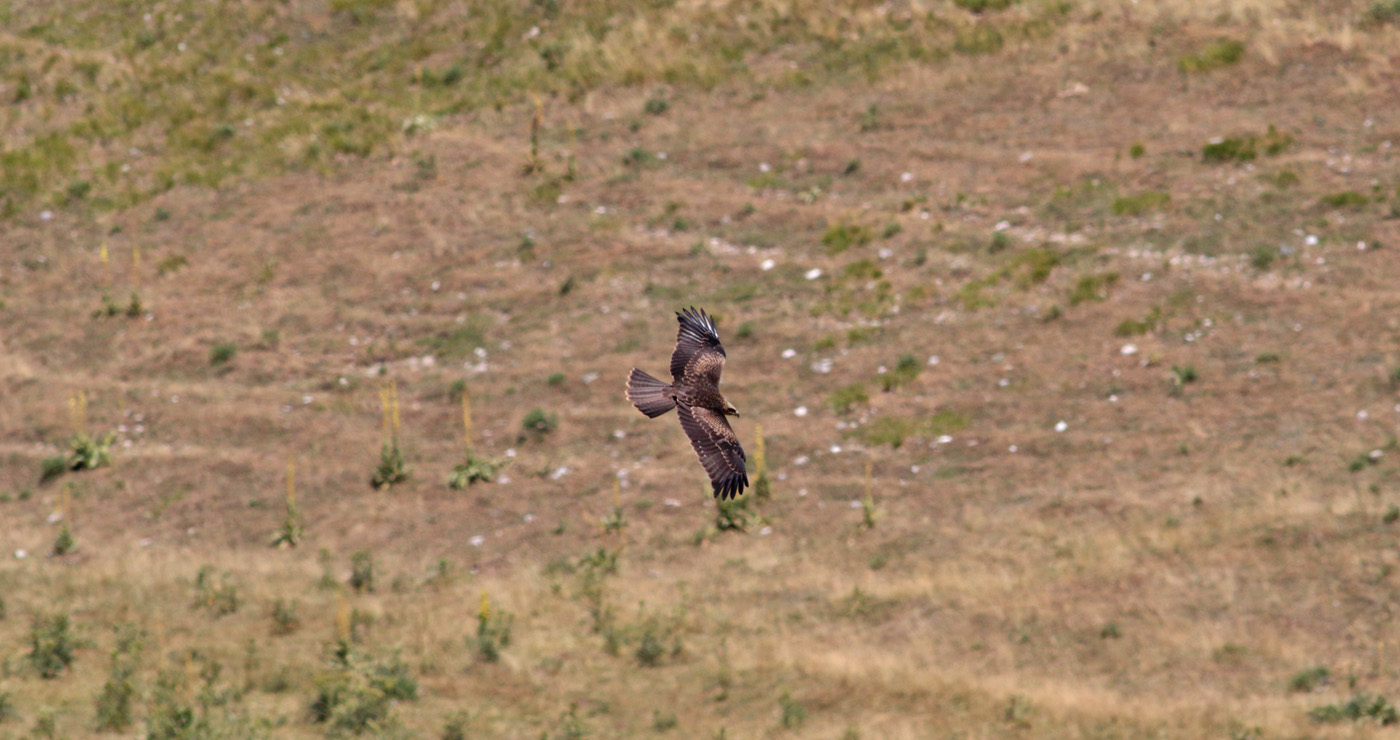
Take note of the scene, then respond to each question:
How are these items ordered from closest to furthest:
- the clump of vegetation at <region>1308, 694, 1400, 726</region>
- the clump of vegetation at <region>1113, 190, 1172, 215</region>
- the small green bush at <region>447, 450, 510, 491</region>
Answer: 1. the clump of vegetation at <region>1308, 694, 1400, 726</region>
2. the small green bush at <region>447, 450, 510, 491</region>
3. the clump of vegetation at <region>1113, 190, 1172, 215</region>

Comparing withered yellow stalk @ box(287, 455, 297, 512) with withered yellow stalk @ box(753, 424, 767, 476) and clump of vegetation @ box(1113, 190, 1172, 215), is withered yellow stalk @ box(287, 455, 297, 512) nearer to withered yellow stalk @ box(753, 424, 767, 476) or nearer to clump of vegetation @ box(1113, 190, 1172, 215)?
withered yellow stalk @ box(753, 424, 767, 476)

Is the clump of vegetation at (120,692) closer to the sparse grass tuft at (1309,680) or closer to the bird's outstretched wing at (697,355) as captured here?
the bird's outstretched wing at (697,355)

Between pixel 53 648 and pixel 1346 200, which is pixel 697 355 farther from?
pixel 1346 200

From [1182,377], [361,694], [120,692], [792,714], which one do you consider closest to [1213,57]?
[1182,377]

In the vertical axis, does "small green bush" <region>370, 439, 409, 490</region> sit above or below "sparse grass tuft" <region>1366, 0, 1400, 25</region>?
below

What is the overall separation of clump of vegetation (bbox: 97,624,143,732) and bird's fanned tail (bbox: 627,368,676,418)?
10.1 m

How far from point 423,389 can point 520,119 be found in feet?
29.7

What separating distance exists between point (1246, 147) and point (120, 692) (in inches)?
853

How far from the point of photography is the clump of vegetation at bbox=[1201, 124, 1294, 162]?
3212cm

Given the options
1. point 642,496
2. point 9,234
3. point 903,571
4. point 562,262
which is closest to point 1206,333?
point 903,571

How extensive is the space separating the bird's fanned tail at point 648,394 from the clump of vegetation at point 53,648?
1194 cm

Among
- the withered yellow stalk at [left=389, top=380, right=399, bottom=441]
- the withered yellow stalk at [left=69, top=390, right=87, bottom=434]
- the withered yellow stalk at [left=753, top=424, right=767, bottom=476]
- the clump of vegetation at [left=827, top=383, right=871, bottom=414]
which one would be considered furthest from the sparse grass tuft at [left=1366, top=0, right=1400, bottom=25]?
the withered yellow stalk at [left=69, top=390, right=87, bottom=434]

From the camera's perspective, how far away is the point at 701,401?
1460 centimetres

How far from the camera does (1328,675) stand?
835 inches
